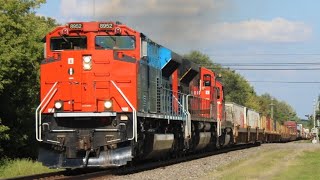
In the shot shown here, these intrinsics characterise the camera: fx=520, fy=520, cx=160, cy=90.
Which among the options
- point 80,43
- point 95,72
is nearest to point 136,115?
point 95,72

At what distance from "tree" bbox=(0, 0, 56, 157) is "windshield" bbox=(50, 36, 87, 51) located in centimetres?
319

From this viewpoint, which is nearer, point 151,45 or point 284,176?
point 284,176

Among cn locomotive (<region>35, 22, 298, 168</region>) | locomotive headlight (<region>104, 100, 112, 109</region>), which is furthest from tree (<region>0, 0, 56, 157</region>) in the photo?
locomotive headlight (<region>104, 100, 112, 109</region>)

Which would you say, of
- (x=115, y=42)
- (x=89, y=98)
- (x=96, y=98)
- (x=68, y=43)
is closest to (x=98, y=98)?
(x=96, y=98)

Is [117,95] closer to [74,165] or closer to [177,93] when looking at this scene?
[74,165]

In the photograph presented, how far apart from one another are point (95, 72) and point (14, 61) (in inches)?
219

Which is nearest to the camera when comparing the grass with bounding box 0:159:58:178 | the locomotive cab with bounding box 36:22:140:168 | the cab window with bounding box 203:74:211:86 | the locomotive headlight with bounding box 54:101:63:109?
the locomotive cab with bounding box 36:22:140:168

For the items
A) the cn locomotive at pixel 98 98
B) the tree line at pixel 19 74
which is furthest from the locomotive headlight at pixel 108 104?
the tree line at pixel 19 74

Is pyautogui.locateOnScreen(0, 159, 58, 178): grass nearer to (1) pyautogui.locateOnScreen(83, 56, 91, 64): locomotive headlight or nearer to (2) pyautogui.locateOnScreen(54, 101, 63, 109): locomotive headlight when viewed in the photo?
(2) pyautogui.locateOnScreen(54, 101, 63, 109): locomotive headlight

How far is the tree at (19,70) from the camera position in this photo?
1975 cm

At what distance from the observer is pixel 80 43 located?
647 inches

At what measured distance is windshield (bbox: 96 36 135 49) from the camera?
16375mm

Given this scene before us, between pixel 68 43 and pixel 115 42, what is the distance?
150 cm

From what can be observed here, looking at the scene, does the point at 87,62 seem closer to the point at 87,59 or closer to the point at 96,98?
the point at 87,59
